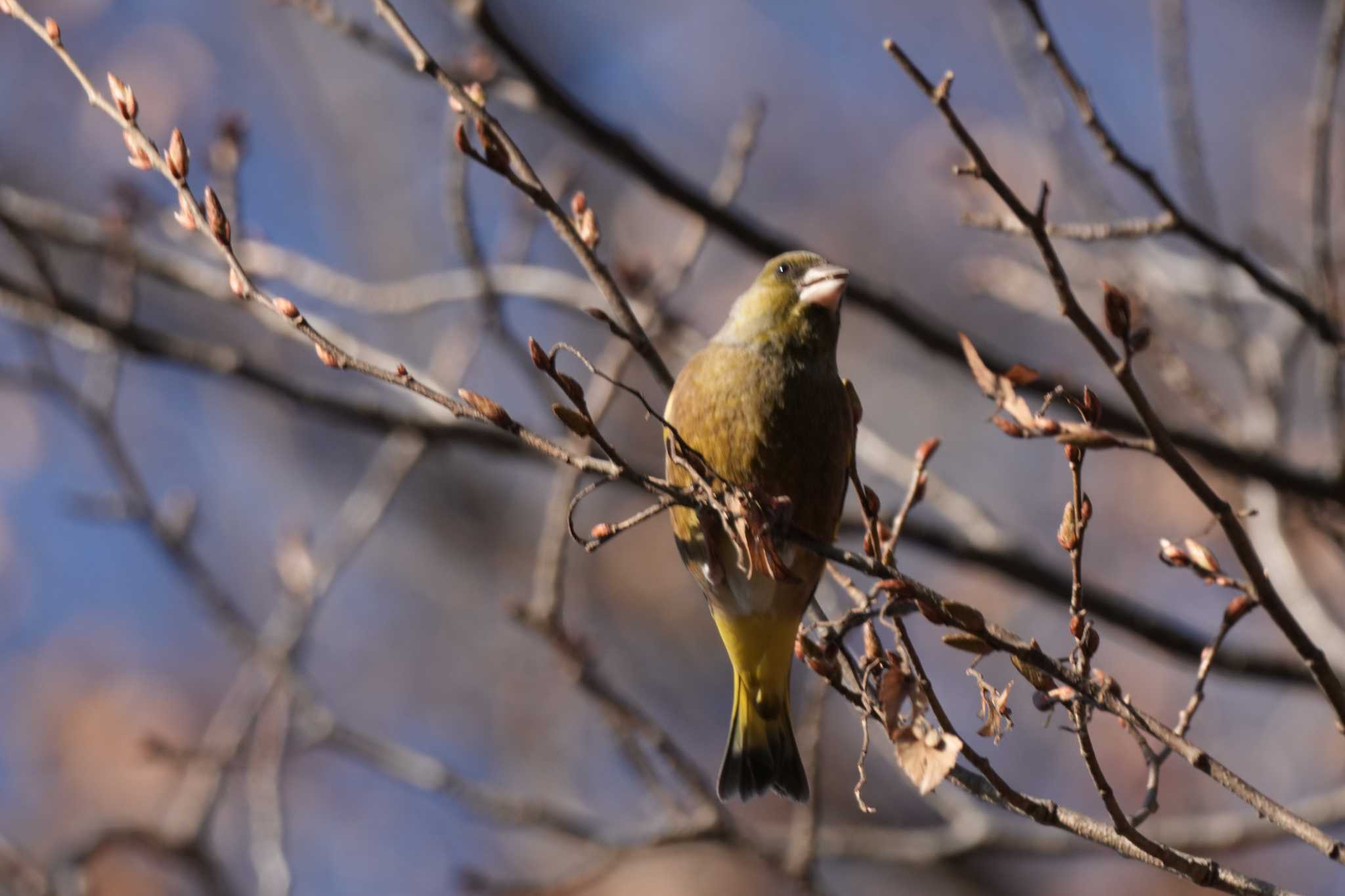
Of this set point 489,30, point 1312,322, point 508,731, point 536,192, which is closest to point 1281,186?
point 508,731

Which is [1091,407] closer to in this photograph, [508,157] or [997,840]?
[508,157]

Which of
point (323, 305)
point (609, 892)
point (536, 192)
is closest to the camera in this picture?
point (536, 192)

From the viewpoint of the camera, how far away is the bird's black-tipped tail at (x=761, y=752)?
3.34 m

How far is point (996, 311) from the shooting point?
10.1 meters

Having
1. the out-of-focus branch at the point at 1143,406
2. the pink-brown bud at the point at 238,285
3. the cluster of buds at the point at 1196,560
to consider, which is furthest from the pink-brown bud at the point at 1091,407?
the pink-brown bud at the point at 238,285

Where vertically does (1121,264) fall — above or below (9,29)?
above

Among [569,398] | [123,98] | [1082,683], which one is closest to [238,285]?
[123,98]

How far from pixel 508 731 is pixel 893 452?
18.5 ft

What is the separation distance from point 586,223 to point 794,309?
2.76 feet

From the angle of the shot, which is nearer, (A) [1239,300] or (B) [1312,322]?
(B) [1312,322]

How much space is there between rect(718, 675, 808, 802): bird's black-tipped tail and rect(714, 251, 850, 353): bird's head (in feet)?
2.83

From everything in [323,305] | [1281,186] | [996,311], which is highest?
[1281,186]

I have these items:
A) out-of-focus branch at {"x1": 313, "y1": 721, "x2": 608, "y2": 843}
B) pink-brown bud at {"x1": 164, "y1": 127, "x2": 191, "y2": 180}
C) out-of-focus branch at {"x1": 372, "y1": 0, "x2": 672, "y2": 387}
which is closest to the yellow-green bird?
out-of-focus branch at {"x1": 372, "y1": 0, "x2": 672, "y2": 387}

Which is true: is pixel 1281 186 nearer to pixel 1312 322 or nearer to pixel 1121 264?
pixel 1121 264
